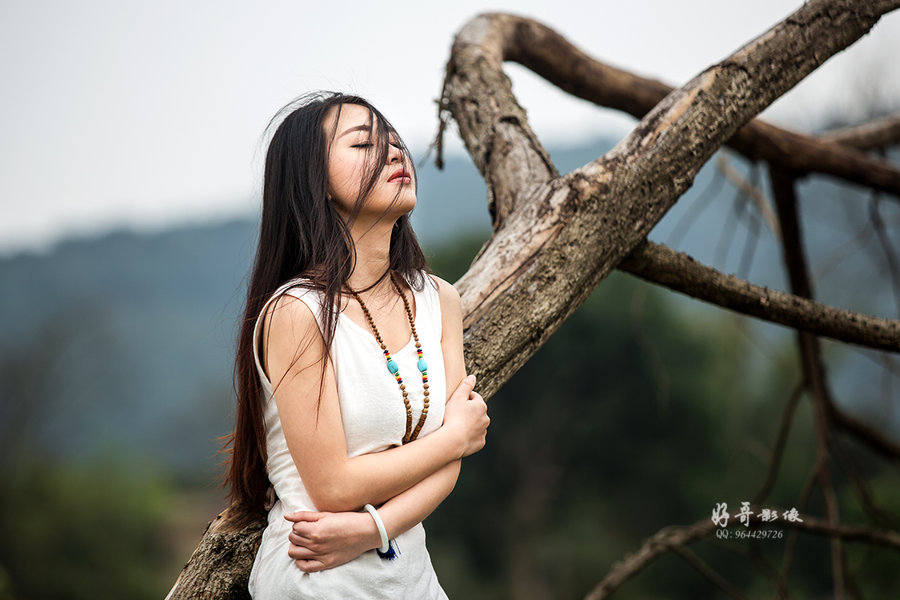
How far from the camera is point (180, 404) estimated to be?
18.9 m

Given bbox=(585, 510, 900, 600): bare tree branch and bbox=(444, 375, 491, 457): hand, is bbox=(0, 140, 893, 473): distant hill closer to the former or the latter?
bbox=(585, 510, 900, 600): bare tree branch

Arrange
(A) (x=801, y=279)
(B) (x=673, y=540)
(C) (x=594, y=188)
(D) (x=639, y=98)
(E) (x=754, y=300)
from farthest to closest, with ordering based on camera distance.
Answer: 1. (A) (x=801, y=279)
2. (D) (x=639, y=98)
3. (B) (x=673, y=540)
4. (E) (x=754, y=300)
5. (C) (x=594, y=188)

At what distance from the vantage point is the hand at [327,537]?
3.89ft

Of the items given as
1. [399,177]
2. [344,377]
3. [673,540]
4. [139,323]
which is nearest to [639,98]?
[673,540]

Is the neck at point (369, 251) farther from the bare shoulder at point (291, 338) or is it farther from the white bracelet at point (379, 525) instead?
the white bracelet at point (379, 525)

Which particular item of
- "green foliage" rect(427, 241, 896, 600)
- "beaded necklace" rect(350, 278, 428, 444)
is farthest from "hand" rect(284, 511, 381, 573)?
"green foliage" rect(427, 241, 896, 600)

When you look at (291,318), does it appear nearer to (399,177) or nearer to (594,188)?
(399,177)

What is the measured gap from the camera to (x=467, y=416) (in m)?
1.37

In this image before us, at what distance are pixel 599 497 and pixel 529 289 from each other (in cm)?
1863

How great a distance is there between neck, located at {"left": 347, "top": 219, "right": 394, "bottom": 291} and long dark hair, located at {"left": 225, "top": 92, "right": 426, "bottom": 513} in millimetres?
26

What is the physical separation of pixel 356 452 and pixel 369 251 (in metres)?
0.37

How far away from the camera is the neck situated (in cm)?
139

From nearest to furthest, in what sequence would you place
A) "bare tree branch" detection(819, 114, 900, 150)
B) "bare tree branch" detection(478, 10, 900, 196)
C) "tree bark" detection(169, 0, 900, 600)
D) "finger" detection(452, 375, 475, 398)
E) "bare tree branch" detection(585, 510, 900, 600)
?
"finger" detection(452, 375, 475, 398), "tree bark" detection(169, 0, 900, 600), "bare tree branch" detection(585, 510, 900, 600), "bare tree branch" detection(478, 10, 900, 196), "bare tree branch" detection(819, 114, 900, 150)

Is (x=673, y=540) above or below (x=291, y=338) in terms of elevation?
below
